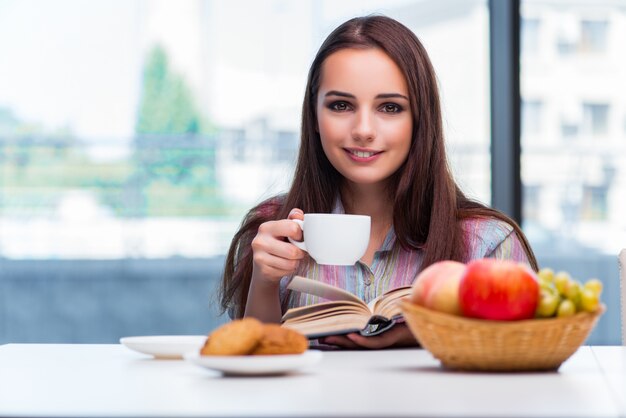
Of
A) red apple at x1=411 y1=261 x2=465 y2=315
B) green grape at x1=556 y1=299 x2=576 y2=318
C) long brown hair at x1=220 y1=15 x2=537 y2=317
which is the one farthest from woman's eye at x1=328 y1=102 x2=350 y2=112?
green grape at x1=556 y1=299 x2=576 y2=318

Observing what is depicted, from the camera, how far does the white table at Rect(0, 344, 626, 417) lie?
84 centimetres

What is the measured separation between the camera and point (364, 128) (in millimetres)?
1729

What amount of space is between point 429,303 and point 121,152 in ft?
11.8

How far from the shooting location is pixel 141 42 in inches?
177

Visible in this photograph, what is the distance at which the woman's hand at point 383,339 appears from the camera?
4.58 feet

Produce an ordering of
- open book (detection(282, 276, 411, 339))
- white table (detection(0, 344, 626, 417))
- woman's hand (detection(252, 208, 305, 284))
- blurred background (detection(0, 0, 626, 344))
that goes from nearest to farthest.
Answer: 1. white table (detection(0, 344, 626, 417))
2. open book (detection(282, 276, 411, 339))
3. woman's hand (detection(252, 208, 305, 284))
4. blurred background (detection(0, 0, 626, 344))

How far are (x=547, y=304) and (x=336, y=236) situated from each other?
15.6 inches

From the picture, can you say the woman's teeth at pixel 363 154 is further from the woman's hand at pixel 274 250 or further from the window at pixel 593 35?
the window at pixel 593 35

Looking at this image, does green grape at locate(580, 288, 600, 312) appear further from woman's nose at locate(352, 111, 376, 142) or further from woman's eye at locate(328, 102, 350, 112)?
woman's eye at locate(328, 102, 350, 112)

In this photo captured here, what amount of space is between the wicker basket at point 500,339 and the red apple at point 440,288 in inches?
0.6

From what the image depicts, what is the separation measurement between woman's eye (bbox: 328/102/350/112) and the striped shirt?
254mm

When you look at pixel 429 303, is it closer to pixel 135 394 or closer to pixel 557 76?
pixel 135 394

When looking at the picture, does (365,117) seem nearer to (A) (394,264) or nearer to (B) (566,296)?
(A) (394,264)

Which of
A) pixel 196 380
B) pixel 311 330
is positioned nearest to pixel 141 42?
pixel 311 330
